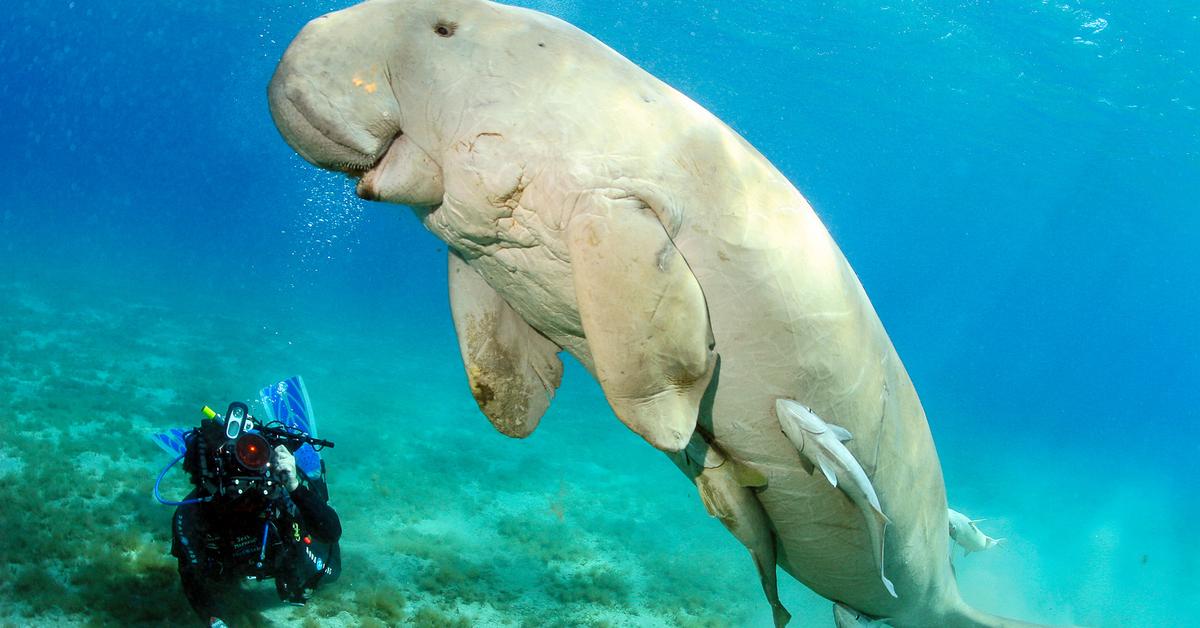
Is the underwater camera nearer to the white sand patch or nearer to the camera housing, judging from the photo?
the camera housing

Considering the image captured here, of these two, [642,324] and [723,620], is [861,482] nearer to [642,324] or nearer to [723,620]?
[642,324]

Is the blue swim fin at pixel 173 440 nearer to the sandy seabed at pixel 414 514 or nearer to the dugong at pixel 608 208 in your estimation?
the sandy seabed at pixel 414 514

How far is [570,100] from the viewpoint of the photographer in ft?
5.16

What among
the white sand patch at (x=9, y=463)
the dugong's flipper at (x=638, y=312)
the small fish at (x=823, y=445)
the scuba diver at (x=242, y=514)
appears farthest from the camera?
the white sand patch at (x=9, y=463)

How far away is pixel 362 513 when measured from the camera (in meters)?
6.26

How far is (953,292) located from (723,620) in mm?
105051

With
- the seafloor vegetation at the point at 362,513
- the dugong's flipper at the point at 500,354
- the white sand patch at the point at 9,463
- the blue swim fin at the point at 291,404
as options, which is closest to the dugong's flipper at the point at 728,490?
the dugong's flipper at the point at 500,354

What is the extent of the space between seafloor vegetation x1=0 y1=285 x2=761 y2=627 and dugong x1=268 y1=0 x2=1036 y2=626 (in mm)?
3307

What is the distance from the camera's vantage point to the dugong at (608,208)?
1509 millimetres

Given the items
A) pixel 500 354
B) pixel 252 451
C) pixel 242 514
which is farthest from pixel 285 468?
pixel 500 354

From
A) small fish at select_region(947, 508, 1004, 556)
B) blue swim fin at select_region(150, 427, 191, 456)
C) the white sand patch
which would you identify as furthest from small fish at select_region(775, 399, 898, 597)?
the white sand patch

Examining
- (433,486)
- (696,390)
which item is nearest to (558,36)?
(696,390)

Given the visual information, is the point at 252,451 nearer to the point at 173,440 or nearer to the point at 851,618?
the point at 173,440

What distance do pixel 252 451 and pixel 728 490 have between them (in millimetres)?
2343
